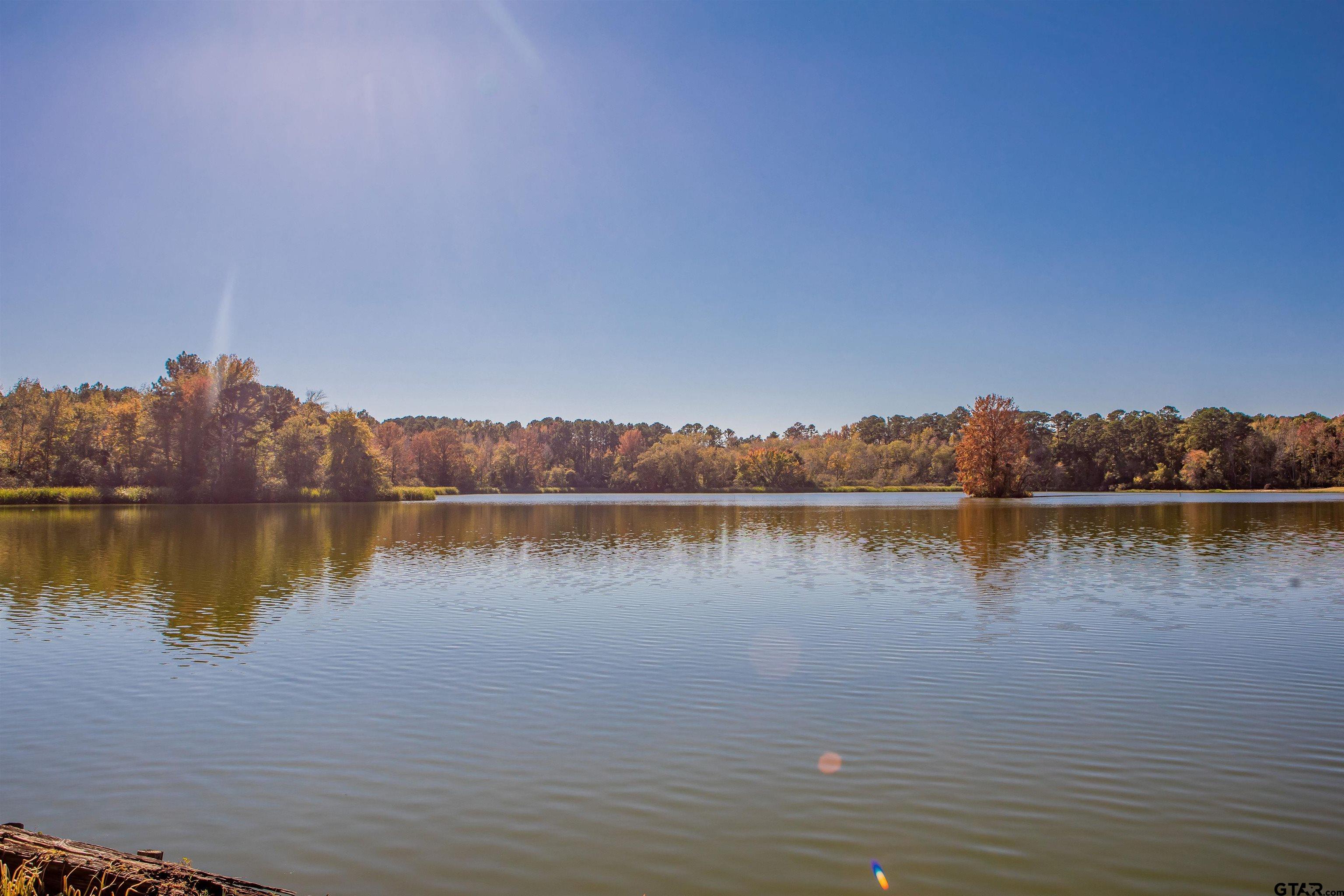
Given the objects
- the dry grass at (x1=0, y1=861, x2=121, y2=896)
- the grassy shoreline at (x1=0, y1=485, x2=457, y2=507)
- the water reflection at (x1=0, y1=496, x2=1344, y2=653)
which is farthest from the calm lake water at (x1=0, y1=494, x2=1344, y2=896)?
the grassy shoreline at (x1=0, y1=485, x2=457, y2=507)

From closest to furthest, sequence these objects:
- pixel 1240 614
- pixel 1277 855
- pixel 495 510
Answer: pixel 1277 855 < pixel 1240 614 < pixel 495 510

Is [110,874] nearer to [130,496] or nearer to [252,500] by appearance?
[130,496]

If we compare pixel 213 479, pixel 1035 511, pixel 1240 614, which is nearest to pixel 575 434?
pixel 213 479

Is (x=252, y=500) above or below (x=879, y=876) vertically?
above

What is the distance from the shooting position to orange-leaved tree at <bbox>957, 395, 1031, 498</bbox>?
80500 mm

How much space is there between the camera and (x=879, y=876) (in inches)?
205

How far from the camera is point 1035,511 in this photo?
2168 inches

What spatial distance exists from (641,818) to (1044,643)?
29.3ft

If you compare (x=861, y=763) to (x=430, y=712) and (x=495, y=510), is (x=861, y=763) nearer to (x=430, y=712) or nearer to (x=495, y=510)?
(x=430, y=712)

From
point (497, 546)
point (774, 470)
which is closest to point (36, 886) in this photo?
point (497, 546)

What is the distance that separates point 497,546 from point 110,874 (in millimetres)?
26775

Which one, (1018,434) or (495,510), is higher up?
(1018,434)

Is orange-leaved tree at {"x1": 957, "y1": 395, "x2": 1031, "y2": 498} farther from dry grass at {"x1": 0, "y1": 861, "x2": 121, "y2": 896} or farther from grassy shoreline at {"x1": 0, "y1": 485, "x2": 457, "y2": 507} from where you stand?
dry grass at {"x1": 0, "y1": 861, "x2": 121, "y2": 896}

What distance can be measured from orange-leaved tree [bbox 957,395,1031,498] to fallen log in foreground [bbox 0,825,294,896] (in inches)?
3297
